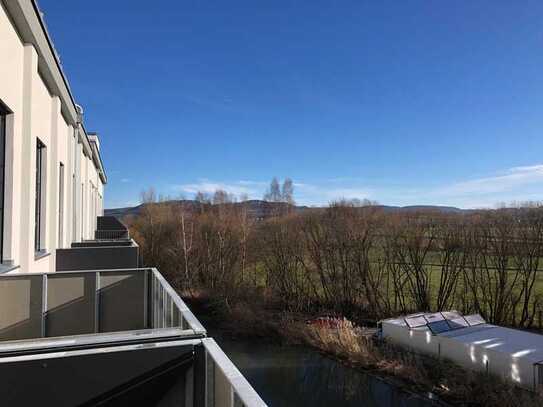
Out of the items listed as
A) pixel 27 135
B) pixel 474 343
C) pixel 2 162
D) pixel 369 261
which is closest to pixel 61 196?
pixel 27 135

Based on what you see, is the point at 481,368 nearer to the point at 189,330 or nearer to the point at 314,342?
the point at 314,342

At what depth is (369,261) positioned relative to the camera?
25094 millimetres

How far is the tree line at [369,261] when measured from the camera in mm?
21312

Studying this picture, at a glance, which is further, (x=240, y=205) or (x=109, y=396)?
(x=240, y=205)

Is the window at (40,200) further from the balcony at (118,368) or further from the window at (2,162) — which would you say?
the balcony at (118,368)

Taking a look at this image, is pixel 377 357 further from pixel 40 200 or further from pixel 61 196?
pixel 40 200

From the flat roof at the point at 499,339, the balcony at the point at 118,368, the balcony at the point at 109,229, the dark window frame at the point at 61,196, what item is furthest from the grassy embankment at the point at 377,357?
the balcony at the point at 118,368

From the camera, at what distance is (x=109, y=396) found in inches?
115

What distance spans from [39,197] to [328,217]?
66.0ft

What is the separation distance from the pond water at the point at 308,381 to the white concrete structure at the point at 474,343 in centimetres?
251

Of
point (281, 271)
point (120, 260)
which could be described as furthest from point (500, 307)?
point (120, 260)

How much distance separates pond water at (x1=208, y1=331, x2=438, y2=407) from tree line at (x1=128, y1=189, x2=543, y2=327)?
6165mm

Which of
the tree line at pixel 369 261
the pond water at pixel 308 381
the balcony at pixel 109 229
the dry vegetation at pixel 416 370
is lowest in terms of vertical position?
the pond water at pixel 308 381

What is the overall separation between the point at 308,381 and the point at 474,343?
5999 mm
